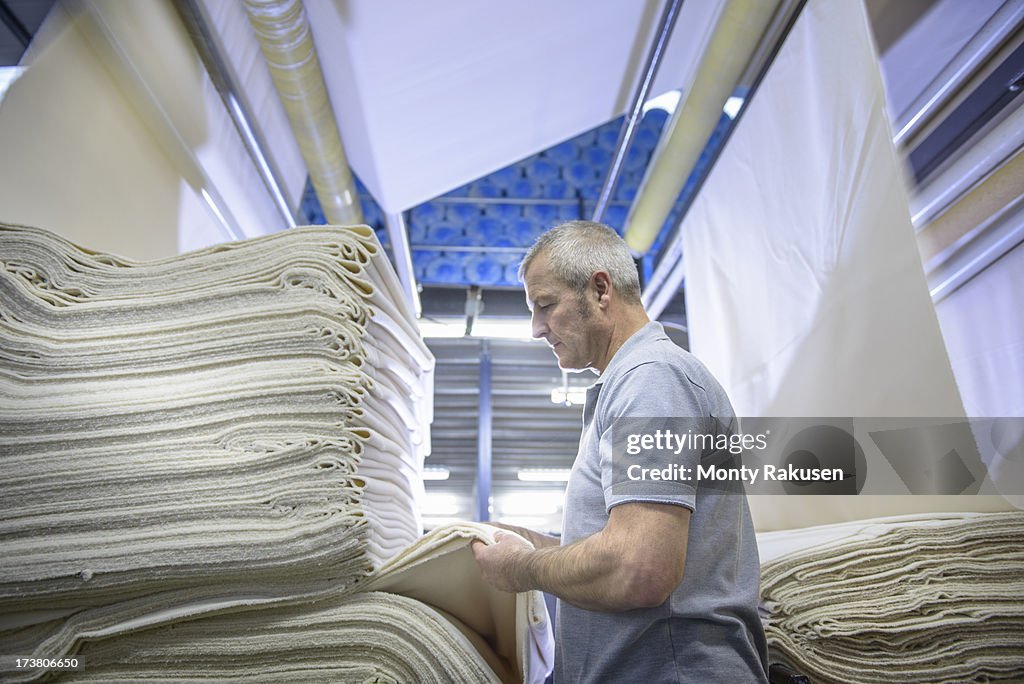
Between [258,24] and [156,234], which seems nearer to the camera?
[156,234]

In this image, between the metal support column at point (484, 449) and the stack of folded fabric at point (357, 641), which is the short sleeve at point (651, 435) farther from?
the metal support column at point (484, 449)

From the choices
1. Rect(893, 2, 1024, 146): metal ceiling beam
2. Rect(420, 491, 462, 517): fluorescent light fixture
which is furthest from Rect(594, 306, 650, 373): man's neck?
Rect(420, 491, 462, 517): fluorescent light fixture

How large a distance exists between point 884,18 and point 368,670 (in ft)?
6.75

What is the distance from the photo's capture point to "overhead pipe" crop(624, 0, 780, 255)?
2416mm

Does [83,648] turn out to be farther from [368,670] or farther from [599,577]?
[599,577]

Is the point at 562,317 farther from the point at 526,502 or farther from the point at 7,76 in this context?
the point at 526,502

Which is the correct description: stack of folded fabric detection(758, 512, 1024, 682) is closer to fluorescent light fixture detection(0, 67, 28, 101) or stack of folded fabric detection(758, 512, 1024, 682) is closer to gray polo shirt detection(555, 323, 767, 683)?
gray polo shirt detection(555, 323, 767, 683)

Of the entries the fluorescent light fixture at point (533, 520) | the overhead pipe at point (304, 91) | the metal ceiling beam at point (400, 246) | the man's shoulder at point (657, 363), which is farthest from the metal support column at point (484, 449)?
the man's shoulder at point (657, 363)

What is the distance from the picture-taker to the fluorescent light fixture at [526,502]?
28.8 ft

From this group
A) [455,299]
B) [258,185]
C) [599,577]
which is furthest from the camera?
[455,299]

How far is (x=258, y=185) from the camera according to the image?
278cm

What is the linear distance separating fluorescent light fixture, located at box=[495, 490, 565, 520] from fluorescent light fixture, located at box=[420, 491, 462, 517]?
70 cm

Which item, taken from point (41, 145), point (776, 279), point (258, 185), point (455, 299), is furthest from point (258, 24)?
point (455, 299)

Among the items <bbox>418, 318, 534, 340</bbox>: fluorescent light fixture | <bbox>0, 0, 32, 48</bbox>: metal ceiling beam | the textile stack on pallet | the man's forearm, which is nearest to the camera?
the man's forearm
